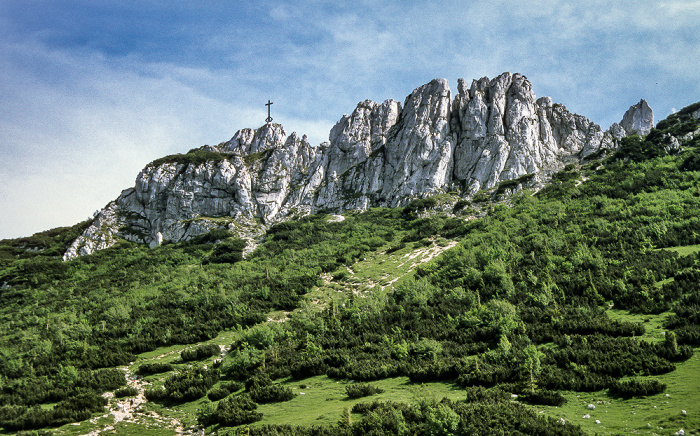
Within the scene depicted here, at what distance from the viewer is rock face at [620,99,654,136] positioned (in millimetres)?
88137

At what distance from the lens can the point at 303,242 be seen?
56.6 m

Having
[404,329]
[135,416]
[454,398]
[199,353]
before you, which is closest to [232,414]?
[135,416]

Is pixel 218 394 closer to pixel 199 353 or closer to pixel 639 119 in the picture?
pixel 199 353

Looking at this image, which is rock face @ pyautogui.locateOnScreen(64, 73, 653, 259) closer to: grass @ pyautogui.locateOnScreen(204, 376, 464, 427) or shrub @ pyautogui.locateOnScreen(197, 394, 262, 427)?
grass @ pyautogui.locateOnScreen(204, 376, 464, 427)

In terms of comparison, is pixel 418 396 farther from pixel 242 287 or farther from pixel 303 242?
pixel 303 242

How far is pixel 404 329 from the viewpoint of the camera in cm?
2478

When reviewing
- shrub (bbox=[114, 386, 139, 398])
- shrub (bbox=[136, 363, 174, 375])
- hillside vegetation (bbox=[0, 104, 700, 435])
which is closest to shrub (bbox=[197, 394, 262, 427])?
hillside vegetation (bbox=[0, 104, 700, 435])

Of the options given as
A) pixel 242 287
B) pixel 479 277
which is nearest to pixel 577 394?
pixel 479 277

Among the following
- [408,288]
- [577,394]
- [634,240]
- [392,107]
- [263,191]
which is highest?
[392,107]

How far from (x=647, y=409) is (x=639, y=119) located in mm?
104515

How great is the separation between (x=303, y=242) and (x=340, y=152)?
37479 mm

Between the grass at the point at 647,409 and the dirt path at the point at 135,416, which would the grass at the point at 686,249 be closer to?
the grass at the point at 647,409

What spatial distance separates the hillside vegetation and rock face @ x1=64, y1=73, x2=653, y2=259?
1936cm

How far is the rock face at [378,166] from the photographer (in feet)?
241
